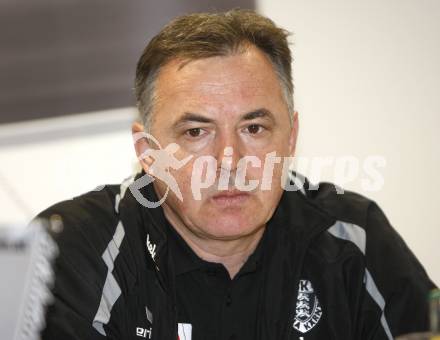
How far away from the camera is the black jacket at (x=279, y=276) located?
57.2 inches

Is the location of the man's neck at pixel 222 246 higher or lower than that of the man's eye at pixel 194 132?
lower

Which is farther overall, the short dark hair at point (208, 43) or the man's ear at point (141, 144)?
the man's ear at point (141, 144)

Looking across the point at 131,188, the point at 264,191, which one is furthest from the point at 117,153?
the point at 264,191

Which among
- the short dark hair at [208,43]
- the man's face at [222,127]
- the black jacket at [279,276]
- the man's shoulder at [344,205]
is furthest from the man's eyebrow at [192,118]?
the man's shoulder at [344,205]

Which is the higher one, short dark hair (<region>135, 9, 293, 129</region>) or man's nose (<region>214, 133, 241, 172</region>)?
short dark hair (<region>135, 9, 293, 129</region>)

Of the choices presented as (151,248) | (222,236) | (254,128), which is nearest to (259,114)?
(254,128)

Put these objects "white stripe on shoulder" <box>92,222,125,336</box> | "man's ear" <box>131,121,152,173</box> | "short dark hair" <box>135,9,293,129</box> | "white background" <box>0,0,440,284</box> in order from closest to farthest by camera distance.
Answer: "white stripe on shoulder" <box>92,222,125,336</box> < "short dark hair" <box>135,9,293,129</box> < "man's ear" <box>131,121,152,173</box> < "white background" <box>0,0,440,284</box>

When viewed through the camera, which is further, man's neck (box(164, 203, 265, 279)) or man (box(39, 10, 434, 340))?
man's neck (box(164, 203, 265, 279))

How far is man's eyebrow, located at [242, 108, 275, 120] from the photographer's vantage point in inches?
58.7

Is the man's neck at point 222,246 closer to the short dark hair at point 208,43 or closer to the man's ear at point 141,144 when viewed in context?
A: the man's ear at point 141,144

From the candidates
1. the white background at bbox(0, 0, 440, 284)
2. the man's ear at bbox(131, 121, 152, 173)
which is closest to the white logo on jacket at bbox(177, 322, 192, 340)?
the man's ear at bbox(131, 121, 152, 173)

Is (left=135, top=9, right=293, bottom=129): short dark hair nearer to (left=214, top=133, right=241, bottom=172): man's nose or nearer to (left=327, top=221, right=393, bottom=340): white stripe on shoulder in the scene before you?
(left=214, top=133, right=241, bottom=172): man's nose

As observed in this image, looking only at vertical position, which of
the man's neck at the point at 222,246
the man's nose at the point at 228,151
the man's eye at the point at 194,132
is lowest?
the man's neck at the point at 222,246

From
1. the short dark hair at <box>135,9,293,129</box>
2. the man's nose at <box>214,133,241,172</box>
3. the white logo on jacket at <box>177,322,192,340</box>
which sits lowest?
the white logo on jacket at <box>177,322,192,340</box>
